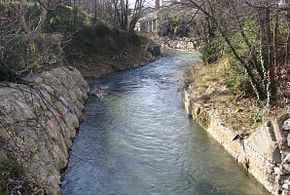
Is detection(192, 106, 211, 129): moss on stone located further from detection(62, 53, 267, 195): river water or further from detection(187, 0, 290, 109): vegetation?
detection(187, 0, 290, 109): vegetation

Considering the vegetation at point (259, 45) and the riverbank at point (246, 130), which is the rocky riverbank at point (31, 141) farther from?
the vegetation at point (259, 45)

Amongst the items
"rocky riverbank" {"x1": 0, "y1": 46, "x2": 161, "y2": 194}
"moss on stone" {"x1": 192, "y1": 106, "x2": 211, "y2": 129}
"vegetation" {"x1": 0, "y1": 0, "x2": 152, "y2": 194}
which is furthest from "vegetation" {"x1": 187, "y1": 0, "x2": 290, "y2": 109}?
"vegetation" {"x1": 0, "y1": 0, "x2": 152, "y2": 194}

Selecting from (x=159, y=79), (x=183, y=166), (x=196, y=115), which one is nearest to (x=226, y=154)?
(x=183, y=166)

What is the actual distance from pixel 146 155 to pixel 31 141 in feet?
12.2

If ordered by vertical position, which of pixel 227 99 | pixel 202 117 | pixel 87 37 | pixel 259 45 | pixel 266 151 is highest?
pixel 87 37

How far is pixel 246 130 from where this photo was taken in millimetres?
11883

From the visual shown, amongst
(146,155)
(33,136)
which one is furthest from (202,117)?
(33,136)

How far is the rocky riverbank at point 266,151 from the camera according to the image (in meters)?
9.26

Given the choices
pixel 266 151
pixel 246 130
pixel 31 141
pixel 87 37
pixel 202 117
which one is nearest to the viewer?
pixel 31 141

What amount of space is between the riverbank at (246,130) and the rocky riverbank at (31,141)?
4.82 m

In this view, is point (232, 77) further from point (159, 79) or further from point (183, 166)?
point (159, 79)

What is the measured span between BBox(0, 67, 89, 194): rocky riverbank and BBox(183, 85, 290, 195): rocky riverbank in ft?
16.0

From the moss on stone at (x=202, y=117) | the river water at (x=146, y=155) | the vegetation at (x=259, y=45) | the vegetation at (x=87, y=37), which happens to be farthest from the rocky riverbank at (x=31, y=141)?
the vegetation at (x=259, y=45)

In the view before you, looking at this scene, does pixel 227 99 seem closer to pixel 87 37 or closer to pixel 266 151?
pixel 266 151
